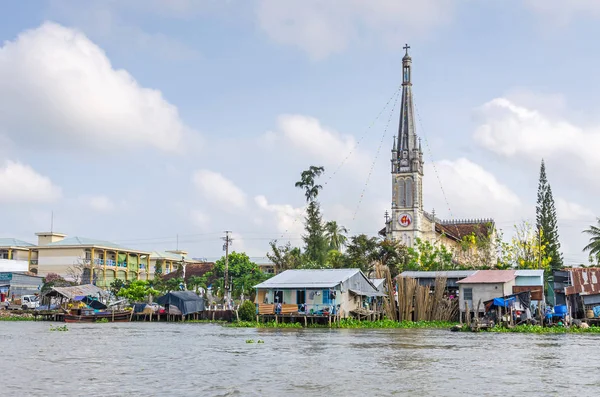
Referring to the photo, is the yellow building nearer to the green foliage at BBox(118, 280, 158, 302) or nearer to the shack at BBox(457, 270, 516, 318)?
the green foliage at BBox(118, 280, 158, 302)

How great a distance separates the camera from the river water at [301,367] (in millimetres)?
21062

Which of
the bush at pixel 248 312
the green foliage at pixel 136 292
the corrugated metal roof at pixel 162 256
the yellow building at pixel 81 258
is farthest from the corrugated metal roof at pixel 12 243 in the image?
the bush at pixel 248 312

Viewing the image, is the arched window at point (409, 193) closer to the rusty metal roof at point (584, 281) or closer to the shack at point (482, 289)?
→ the shack at point (482, 289)

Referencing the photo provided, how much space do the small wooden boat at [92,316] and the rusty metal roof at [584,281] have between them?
39601 mm

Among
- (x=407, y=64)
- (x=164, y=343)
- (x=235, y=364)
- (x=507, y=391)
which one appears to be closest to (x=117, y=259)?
(x=407, y=64)

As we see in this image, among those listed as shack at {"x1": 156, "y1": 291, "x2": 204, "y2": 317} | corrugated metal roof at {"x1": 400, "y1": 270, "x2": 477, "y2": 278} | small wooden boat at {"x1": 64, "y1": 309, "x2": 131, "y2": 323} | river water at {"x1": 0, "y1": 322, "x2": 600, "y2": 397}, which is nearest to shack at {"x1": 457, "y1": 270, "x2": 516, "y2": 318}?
corrugated metal roof at {"x1": 400, "y1": 270, "x2": 477, "y2": 278}

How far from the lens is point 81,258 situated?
325 ft

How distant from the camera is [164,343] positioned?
38438mm

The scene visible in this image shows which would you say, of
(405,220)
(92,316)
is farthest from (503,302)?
(405,220)

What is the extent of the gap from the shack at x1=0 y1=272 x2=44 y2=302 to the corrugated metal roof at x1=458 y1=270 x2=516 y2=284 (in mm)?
58594

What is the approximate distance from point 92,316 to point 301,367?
1758 inches

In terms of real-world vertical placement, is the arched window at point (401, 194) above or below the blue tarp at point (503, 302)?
above

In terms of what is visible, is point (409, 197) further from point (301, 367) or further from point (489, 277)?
point (301, 367)

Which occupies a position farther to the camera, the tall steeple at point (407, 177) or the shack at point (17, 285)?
the tall steeple at point (407, 177)
